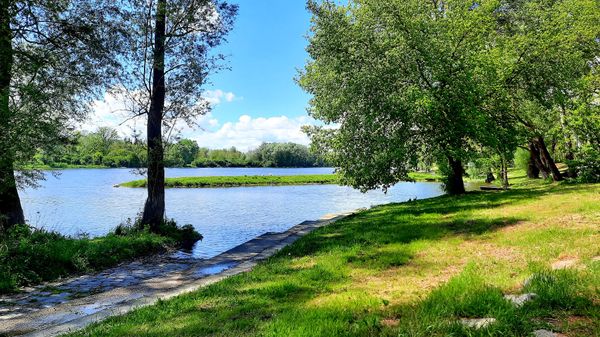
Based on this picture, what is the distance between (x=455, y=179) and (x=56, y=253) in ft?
72.9

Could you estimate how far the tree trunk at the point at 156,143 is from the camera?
19.8 meters

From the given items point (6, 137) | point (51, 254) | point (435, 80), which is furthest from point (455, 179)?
point (6, 137)

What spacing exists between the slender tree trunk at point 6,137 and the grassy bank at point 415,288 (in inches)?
324

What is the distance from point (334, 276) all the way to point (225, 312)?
302 centimetres

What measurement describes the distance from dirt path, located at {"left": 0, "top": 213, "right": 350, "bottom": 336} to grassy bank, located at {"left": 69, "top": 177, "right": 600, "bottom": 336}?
1562 millimetres

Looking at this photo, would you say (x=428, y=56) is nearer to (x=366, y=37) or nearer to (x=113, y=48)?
(x=366, y=37)

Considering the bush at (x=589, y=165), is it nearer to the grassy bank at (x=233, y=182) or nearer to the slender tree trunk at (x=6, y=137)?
the slender tree trunk at (x=6, y=137)

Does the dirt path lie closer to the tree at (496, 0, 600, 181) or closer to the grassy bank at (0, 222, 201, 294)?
the grassy bank at (0, 222, 201, 294)

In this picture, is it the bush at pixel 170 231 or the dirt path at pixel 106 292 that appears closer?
the dirt path at pixel 106 292

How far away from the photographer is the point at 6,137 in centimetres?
1244

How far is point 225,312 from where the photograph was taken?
6.92m

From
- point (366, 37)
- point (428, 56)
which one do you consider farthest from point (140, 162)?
point (428, 56)

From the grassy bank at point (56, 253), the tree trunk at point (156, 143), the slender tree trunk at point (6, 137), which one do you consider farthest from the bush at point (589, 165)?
the slender tree trunk at point (6, 137)

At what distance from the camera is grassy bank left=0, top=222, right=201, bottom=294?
11.7m
